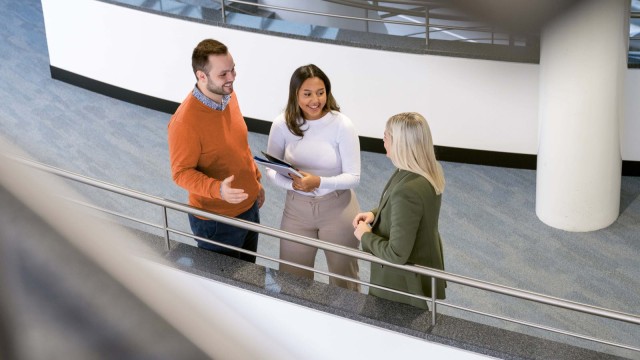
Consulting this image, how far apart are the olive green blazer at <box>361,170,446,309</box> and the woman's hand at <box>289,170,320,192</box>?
250mm

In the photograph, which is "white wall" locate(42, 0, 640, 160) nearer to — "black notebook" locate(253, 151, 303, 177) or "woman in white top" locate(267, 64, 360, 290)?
"woman in white top" locate(267, 64, 360, 290)

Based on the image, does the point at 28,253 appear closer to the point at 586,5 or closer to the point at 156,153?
the point at 586,5

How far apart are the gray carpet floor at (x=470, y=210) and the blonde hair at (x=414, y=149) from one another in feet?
5.46

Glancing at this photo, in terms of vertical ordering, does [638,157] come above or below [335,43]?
below

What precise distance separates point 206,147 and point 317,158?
451mm

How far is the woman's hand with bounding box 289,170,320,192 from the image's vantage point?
3.45 m

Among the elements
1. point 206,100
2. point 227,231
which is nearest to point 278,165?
point 206,100

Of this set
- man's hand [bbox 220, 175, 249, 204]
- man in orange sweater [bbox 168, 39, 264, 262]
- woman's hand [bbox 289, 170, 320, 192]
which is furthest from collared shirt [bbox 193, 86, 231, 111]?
woman's hand [bbox 289, 170, 320, 192]

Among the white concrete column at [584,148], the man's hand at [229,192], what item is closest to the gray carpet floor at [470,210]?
the white concrete column at [584,148]

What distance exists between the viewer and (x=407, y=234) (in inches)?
122

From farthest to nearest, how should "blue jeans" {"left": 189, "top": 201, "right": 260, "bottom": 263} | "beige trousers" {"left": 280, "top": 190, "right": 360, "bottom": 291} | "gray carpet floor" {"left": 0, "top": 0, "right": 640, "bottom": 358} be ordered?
"gray carpet floor" {"left": 0, "top": 0, "right": 640, "bottom": 358}, "blue jeans" {"left": 189, "top": 201, "right": 260, "bottom": 263}, "beige trousers" {"left": 280, "top": 190, "right": 360, "bottom": 291}

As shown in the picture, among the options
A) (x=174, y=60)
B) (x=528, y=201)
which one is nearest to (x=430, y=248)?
(x=528, y=201)

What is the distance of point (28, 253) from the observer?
0.69ft

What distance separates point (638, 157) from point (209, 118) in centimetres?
386
